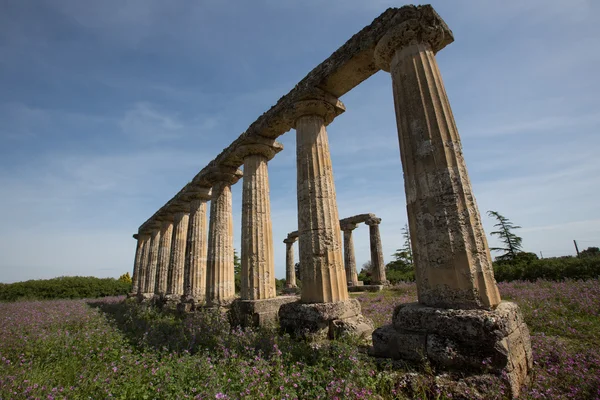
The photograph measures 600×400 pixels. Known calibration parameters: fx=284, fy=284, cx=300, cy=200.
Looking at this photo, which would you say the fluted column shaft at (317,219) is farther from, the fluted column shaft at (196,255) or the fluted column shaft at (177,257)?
the fluted column shaft at (177,257)

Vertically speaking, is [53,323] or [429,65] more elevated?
[429,65]

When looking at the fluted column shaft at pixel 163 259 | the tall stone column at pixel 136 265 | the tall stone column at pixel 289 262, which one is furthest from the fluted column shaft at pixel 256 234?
the tall stone column at pixel 289 262

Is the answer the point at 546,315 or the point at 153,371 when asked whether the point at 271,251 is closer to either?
the point at 153,371

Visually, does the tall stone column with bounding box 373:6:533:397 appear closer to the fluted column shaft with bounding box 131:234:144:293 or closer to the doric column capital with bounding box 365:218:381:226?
the doric column capital with bounding box 365:218:381:226

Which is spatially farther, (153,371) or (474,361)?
(153,371)

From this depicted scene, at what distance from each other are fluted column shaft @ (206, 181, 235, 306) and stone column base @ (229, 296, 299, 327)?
2.22 m

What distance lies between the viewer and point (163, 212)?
17062 millimetres

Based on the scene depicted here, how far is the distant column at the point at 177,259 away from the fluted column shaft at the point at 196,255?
1795 millimetres

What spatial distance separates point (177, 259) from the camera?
15.1 meters

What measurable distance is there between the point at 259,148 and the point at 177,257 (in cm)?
900

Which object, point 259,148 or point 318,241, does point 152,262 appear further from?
point 318,241

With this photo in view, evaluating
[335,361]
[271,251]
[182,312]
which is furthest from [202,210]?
[335,361]

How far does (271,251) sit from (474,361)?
6.54 m

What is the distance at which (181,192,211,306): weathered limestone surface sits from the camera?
12.5 meters
